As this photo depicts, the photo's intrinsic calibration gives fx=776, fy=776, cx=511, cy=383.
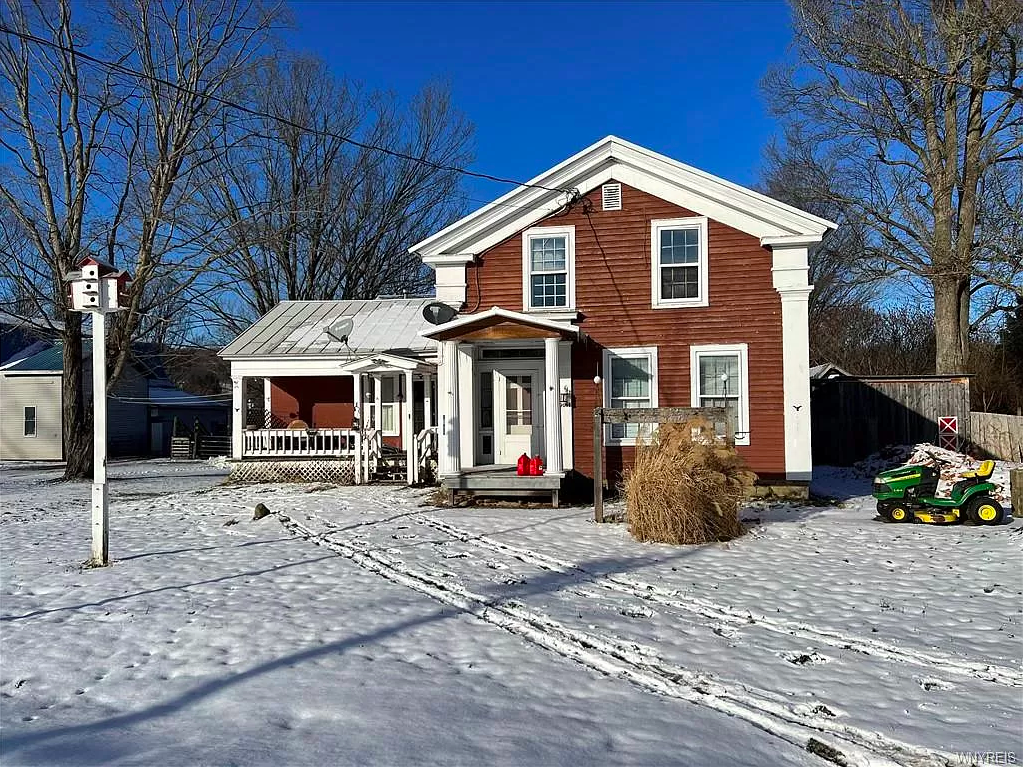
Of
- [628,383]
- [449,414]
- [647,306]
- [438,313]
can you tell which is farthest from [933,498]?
[438,313]

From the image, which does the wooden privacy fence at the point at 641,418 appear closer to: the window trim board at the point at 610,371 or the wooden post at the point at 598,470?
the wooden post at the point at 598,470

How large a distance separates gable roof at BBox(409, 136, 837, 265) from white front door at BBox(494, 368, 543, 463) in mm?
2637

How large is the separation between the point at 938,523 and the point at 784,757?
8.81m

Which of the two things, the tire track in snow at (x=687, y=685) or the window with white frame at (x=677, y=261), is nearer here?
the tire track in snow at (x=687, y=685)

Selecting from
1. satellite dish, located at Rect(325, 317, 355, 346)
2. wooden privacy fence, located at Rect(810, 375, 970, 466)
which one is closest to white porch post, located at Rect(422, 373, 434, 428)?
satellite dish, located at Rect(325, 317, 355, 346)

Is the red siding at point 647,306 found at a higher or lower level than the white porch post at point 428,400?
higher

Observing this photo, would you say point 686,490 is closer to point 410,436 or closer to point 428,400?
point 410,436

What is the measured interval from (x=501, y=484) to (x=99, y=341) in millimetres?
7098

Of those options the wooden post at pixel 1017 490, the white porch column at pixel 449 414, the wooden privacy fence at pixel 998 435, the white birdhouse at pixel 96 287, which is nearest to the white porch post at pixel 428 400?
the white porch column at pixel 449 414

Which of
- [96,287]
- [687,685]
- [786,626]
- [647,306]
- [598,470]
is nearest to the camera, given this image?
[687,685]

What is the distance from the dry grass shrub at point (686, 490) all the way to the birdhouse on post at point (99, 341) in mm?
6374

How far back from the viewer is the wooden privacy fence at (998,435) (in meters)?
18.0

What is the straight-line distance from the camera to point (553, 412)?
14.1 meters

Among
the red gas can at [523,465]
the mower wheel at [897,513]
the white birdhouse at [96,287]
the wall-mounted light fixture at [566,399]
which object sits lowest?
the mower wheel at [897,513]
